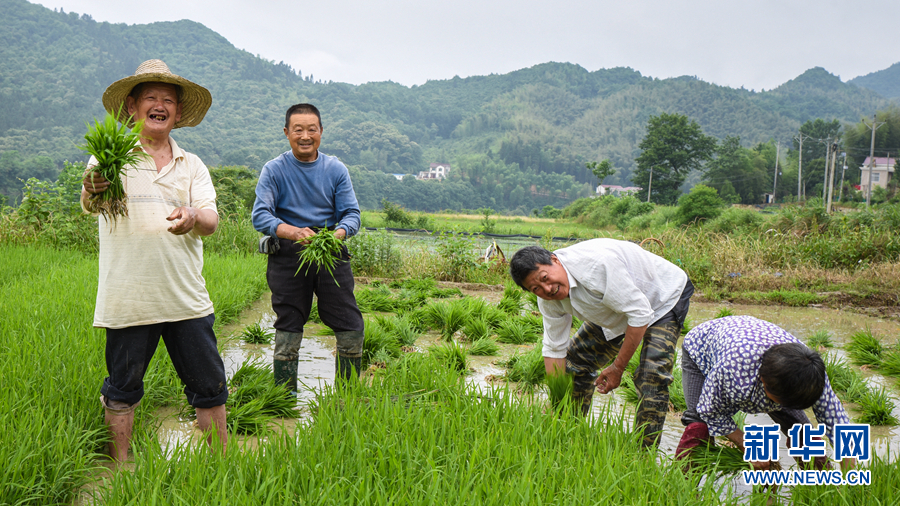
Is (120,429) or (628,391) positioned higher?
(120,429)

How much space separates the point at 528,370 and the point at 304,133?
7.32 ft

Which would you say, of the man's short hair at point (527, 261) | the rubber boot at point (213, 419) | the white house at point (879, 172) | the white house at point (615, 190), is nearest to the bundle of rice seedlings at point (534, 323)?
the man's short hair at point (527, 261)

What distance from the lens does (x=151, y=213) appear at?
7.57 feet

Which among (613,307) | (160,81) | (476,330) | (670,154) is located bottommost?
(476,330)

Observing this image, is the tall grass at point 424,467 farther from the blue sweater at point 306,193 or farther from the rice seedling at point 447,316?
the rice seedling at point 447,316

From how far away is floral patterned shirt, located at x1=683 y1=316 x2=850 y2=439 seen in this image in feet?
7.30

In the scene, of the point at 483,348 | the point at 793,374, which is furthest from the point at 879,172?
the point at 793,374

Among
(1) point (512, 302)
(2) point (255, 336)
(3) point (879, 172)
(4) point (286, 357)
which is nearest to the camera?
(4) point (286, 357)

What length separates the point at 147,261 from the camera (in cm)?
228

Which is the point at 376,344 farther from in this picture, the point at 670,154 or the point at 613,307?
the point at 670,154

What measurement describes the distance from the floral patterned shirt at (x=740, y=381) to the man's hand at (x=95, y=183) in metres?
2.62

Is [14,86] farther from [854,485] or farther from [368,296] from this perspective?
[854,485]

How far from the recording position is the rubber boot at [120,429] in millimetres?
2400

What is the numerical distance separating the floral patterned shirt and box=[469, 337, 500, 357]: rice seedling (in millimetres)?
2429
